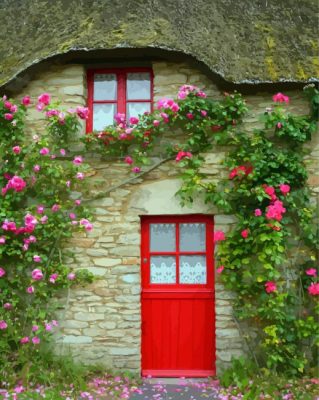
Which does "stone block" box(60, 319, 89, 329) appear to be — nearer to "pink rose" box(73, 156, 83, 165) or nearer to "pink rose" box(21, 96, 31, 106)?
"pink rose" box(73, 156, 83, 165)

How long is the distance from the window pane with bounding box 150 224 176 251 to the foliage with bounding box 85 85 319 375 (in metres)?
0.44

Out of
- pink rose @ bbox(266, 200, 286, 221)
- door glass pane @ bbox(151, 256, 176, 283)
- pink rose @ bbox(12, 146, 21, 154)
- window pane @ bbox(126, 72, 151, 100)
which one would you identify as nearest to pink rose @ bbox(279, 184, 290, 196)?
pink rose @ bbox(266, 200, 286, 221)

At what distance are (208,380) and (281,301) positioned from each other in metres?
1.18

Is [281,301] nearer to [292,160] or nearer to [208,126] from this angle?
[292,160]

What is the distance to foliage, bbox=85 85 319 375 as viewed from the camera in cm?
477

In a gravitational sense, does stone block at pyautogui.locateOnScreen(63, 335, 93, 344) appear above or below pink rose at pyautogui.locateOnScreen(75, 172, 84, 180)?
below

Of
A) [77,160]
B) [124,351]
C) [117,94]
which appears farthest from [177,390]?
[117,94]

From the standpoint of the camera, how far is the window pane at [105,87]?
5512 mm

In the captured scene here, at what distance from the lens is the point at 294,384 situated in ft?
15.0

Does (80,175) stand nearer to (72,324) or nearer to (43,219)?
(43,219)

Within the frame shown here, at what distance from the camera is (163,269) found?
525cm

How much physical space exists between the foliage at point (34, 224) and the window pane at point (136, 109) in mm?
631

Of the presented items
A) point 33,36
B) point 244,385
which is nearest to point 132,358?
→ point 244,385

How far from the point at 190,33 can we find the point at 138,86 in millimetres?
848
